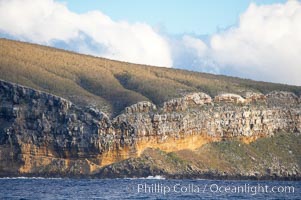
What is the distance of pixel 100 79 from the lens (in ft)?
571

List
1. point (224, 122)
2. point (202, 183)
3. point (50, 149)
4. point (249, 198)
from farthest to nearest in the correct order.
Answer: point (224, 122) → point (50, 149) → point (202, 183) → point (249, 198)

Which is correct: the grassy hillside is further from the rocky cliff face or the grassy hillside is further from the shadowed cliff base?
the shadowed cliff base

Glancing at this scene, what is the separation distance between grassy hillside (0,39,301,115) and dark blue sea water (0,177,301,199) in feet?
82.3

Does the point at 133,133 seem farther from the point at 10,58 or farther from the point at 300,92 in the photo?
the point at 300,92

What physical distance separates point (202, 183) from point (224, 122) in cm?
3022

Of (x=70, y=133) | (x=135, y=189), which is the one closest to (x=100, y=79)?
(x=70, y=133)

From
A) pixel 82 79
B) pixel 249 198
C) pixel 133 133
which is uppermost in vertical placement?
pixel 82 79

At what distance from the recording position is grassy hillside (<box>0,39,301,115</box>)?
159625 mm

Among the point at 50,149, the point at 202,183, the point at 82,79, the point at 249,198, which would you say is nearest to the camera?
the point at 249,198

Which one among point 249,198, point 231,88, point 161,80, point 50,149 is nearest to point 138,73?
point 161,80

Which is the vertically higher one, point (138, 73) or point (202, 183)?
point (138, 73)

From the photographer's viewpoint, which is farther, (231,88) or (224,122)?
(231,88)

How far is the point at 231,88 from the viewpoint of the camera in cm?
17862

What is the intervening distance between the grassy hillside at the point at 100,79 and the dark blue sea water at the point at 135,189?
25.1 metres
